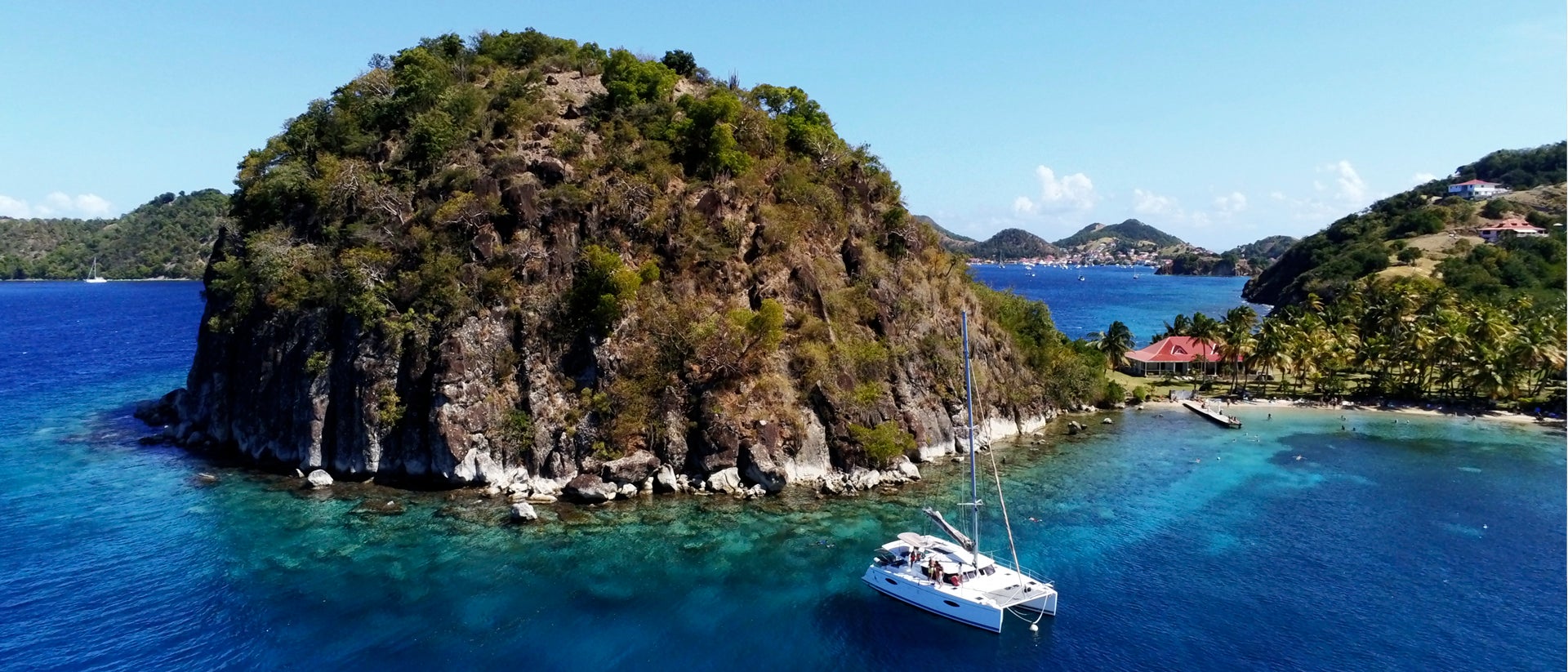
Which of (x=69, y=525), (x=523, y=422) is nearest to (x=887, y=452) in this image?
(x=523, y=422)

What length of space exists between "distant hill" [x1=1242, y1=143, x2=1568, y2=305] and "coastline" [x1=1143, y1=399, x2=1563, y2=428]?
146 feet

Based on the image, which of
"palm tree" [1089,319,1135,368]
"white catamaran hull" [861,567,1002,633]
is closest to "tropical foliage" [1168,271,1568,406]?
"palm tree" [1089,319,1135,368]

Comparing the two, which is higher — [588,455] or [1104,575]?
[588,455]

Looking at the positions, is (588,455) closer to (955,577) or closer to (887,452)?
(887,452)

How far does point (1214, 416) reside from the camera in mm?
71812

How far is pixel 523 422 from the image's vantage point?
1969 inches

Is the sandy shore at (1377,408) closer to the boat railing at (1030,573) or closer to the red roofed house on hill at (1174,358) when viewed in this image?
the red roofed house on hill at (1174,358)

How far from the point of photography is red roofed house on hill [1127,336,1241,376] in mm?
91938

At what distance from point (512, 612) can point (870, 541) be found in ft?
58.2

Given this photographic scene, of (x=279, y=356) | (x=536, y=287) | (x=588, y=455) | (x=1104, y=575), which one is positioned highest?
(x=536, y=287)

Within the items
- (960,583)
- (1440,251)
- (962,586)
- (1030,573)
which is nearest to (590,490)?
(960,583)

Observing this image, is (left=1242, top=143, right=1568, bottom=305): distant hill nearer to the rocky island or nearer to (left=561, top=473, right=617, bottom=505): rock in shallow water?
the rocky island

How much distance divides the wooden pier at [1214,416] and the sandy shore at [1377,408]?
1.20 m

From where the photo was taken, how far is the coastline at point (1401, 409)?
68500 mm
